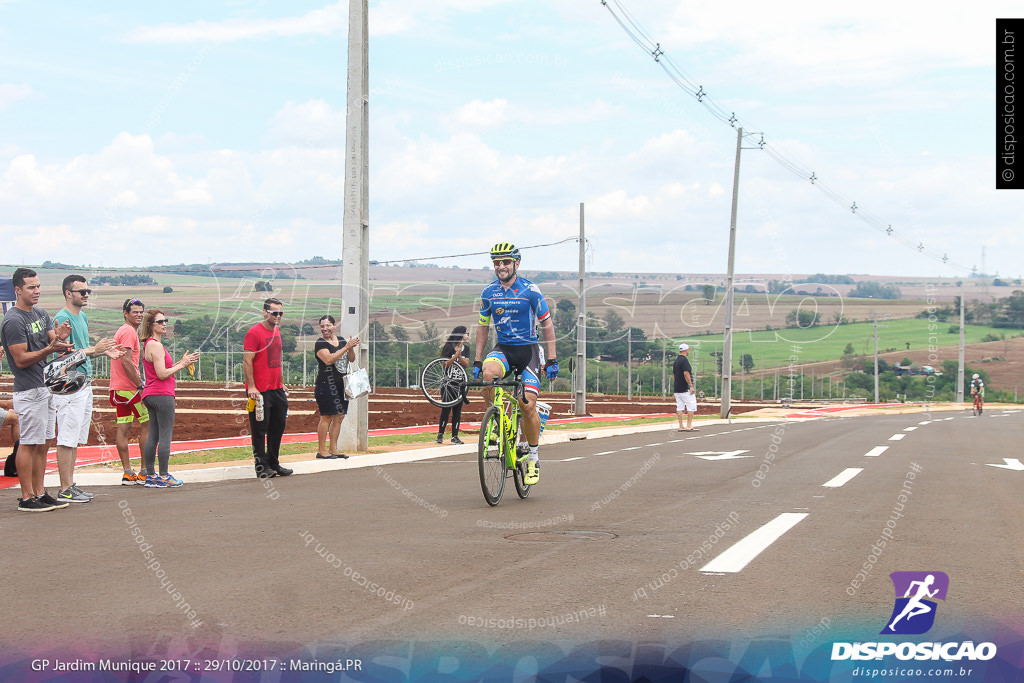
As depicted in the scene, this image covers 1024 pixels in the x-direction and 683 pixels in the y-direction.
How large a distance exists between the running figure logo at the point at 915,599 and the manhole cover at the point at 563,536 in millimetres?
2176

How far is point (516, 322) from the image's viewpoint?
977 centimetres

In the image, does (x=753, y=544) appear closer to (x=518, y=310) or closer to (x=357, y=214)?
(x=518, y=310)

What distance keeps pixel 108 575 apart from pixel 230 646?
2.08 meters

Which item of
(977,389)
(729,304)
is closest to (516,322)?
(729,304)

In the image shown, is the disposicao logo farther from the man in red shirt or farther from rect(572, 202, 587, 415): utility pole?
rect(572, 202, 587, 415): utility pole

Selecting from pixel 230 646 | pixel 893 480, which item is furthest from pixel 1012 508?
pixel 230 646

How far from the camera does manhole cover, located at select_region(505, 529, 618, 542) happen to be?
739 centimetres

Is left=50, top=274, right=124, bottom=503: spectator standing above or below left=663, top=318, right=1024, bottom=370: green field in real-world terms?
above

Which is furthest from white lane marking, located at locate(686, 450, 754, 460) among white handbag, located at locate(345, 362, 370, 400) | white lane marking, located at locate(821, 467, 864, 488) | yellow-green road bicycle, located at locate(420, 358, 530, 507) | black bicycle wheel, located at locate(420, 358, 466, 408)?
yellow-green road bicycle, located at locate(420, 358, 530, 507)

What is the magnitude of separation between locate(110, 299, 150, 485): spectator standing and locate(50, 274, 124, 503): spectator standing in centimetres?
102

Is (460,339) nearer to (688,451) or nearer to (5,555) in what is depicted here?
(688,451)

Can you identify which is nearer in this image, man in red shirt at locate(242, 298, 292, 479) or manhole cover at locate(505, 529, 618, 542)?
manhole cover at locate(505, 529, 618, 542)

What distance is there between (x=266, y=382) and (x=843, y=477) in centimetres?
743

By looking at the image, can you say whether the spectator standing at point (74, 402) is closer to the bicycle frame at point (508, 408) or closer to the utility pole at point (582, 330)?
the bicycle frame at point (508, 408)
